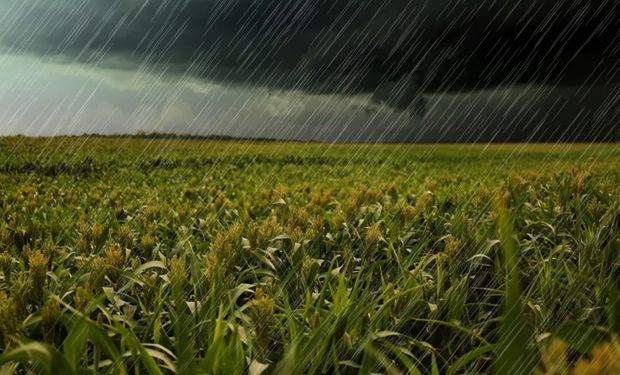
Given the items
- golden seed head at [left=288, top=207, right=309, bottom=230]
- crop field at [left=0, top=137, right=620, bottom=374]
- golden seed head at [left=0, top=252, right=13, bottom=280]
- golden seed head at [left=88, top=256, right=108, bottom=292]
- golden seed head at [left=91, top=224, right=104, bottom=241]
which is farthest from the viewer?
golden seed head at [left=288, top=207, right=309, bottom=230]

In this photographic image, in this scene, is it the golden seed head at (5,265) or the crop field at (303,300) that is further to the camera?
the golden seed head at (5,265)

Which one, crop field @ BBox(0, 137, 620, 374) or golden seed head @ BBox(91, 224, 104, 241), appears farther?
golden seed head @ BBox(91, 224, 104, 241)

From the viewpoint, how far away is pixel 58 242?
10.3 ft

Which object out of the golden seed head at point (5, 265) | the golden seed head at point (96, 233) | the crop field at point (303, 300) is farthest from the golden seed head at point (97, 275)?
the golden seed head at point (96, 233)

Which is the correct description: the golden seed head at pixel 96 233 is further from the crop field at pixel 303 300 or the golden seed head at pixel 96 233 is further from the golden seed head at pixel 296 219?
the golden seed head at pixel 296 219

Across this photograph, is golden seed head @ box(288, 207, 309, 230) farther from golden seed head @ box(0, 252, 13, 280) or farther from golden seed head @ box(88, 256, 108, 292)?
golden seed head @ box(0, 252, 13, 280)

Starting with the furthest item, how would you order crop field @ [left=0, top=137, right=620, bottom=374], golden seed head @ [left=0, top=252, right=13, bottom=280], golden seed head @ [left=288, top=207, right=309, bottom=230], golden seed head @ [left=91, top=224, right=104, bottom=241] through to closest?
golden seed head @ [left=288, top=207, right=309, bottom=230]
golden seed head @ [left=91, top=224, right=104, bottom=241]
golden seed head @ [left=0, top=252, right=13, bottom=280]
crop field @ [left=0, top=137, right=620, bottom=374]

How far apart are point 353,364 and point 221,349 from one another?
0.41 metres

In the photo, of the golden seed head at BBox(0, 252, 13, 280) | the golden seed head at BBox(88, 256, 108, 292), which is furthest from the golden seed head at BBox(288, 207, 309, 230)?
the golden seed head at BBox(0, 252, 13, 280)

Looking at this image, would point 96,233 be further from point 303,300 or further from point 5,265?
point 303,300

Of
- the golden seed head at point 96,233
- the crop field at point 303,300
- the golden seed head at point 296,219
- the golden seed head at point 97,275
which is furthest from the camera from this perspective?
the golden seed head at point 296,219

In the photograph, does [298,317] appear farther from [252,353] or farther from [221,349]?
[221,349]

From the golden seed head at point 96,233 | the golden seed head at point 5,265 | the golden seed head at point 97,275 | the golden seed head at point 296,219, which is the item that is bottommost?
the golden seed head at point 5,265

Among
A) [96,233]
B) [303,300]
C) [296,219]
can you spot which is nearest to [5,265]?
[96,233]
